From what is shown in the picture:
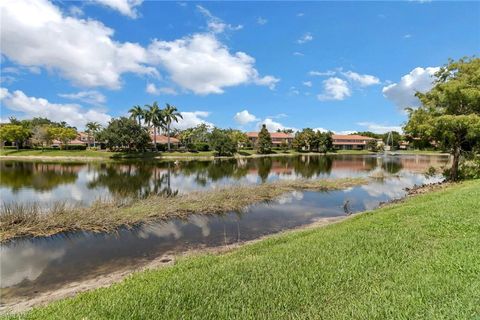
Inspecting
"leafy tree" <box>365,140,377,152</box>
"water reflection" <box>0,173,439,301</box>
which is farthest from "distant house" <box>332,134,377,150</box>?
"water reflection" <box>0,173,439,301</box>

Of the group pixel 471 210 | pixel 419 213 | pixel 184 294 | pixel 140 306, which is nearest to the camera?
pixel 140 306

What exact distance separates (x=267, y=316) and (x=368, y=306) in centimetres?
171

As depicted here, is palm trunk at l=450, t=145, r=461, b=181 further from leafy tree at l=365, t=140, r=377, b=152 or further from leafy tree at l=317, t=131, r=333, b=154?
leafy tree at l=365, t=140, r=377, b=152

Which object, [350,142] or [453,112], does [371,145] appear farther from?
[453,112]

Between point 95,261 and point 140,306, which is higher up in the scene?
point 140,306

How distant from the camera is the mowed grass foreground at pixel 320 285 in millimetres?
5328

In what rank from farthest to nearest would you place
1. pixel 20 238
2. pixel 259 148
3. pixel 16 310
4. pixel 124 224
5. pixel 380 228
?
pixel 259 148
pixel 124 224
pixel 20 238
pixel 380 228
pixel 16 310

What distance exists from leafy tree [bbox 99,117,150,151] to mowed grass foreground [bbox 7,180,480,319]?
240 feet

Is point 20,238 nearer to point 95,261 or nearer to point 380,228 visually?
point 95,261

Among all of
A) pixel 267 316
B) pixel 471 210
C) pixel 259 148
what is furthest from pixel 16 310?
pixel 259 148

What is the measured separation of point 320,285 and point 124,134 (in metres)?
76.7

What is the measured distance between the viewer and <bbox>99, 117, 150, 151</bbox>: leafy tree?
76.5m

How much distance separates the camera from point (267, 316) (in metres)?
5.45

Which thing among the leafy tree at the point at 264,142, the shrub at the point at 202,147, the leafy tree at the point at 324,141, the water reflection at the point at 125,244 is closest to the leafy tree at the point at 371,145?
the leafy tree at the point at 324,141
